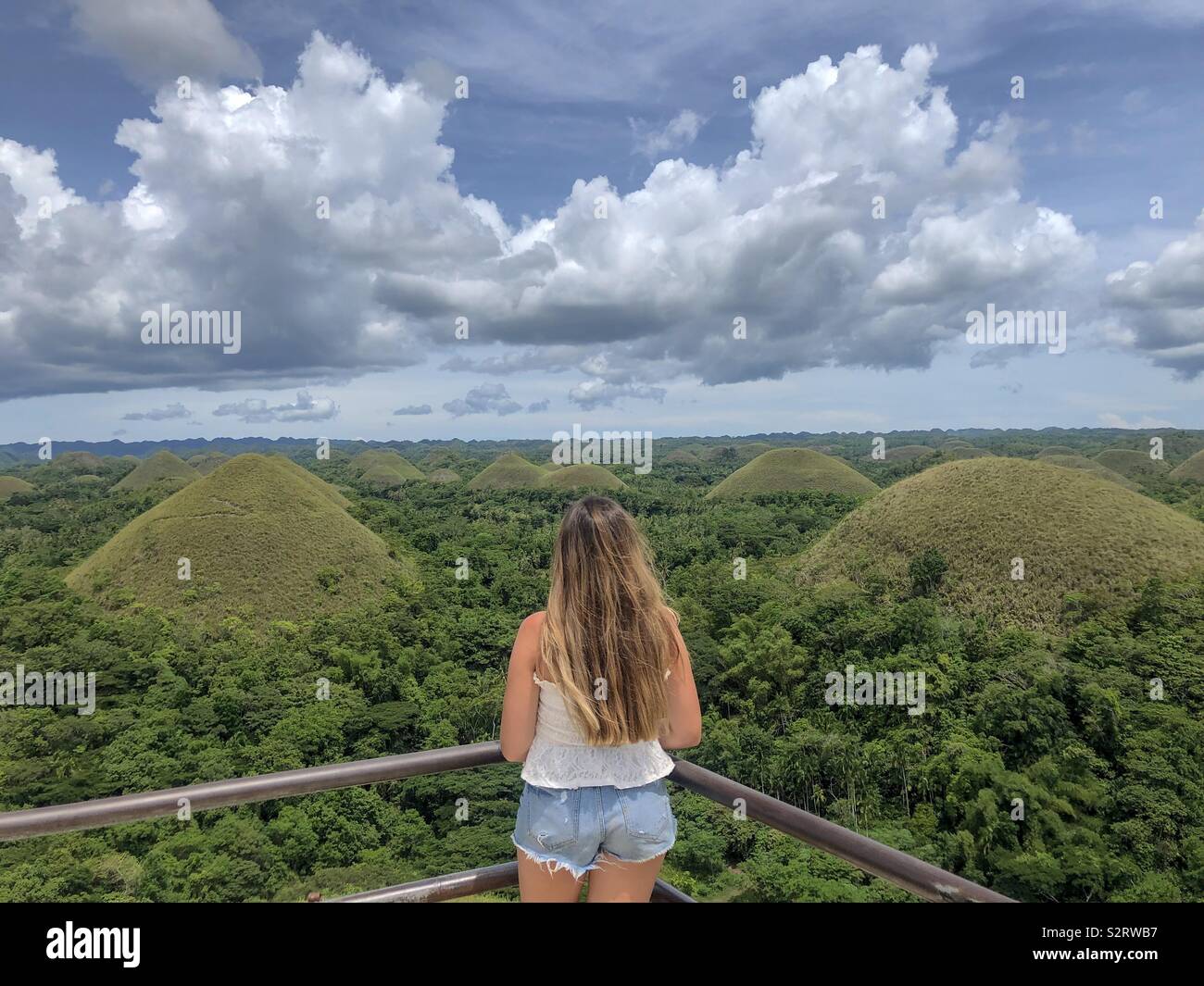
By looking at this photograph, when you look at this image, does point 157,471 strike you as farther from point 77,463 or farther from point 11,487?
point 77,463

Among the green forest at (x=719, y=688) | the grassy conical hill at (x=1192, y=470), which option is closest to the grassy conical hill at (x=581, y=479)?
the green forest at (x=719, y=688)

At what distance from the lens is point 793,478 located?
53.9m

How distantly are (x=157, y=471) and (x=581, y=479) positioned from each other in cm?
4242

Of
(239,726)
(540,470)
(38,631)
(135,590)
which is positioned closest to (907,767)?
(239,726)

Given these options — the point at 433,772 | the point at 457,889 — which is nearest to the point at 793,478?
the point at 457,889

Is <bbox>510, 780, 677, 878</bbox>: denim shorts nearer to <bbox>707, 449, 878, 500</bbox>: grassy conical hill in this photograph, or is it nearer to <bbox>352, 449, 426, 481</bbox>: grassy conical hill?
<bbox>707, 449, 878, 500</bbox>: grassy conical hill

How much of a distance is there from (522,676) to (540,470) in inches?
2636

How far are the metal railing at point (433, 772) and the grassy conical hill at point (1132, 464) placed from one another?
7301 cm

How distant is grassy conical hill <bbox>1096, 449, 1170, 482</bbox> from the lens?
63.1 metres

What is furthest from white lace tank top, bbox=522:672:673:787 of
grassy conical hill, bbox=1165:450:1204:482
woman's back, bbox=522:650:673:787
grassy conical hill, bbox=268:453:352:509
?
grassy conical hill, bbox=1165:450:1204:482

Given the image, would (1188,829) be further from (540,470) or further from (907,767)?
(540,470)

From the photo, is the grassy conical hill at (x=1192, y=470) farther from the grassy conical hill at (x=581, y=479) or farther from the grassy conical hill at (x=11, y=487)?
the grassy conical hill at (x=11, y=487)

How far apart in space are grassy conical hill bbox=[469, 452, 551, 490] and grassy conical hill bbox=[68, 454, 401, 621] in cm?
3245
